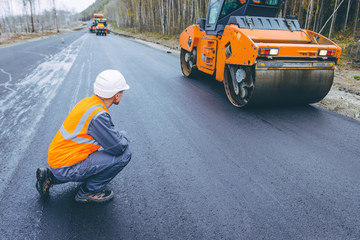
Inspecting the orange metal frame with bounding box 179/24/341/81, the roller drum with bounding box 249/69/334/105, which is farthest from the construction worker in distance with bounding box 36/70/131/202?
the roller drum with bounding box 249/69/334/105

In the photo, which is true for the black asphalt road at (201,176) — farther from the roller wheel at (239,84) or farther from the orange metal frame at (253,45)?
the orange metal frame at (253,45)

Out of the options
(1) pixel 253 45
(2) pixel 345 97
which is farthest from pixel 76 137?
(2) pixel 345 97

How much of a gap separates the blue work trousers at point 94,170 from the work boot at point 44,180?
Result: 7 centimetres

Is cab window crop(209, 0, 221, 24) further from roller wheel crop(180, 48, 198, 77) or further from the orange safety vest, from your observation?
the orange safety vest

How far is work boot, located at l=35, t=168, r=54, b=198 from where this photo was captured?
2.59m

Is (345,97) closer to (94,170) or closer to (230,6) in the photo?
(230,6)

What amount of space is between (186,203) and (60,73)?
845cm

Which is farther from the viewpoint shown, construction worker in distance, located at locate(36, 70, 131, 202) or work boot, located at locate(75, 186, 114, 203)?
work boot, located at locate(75, 186, 114, 203)

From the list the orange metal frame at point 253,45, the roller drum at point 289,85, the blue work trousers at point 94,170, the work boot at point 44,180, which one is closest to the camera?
the blue work trousers at point 94,170

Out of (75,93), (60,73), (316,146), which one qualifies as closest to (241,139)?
(316,146)

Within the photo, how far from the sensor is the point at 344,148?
12.9ft

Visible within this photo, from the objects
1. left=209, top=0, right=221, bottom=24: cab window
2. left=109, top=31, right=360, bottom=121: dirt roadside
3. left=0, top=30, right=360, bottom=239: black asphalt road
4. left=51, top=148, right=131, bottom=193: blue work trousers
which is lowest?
left=0, top=30, right=360, bottom=239: black asphalt road

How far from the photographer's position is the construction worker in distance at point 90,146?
2.34 meters

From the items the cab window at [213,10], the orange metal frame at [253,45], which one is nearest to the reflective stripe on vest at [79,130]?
the orange metal frame at [253,45]
